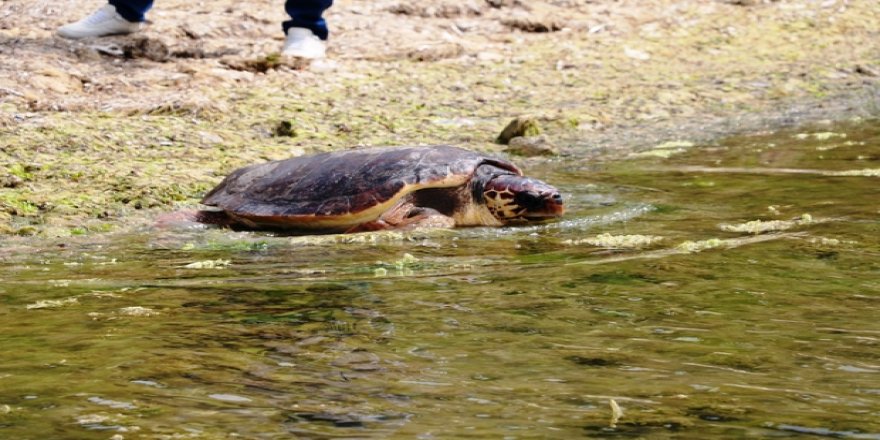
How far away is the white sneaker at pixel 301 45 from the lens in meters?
10.0

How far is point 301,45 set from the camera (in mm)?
10039

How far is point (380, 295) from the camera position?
3.81m

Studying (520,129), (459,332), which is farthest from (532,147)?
(459,332)

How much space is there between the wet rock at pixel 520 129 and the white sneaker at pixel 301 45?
217 cm

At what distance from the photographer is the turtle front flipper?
5.72 m

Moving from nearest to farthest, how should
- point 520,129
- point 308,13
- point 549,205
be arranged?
point 549,205
point 520,129
point 308,13

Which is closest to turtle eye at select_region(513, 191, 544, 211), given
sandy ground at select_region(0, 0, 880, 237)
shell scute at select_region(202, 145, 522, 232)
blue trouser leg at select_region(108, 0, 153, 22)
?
shell scute at select_region(202, 145, 522, 232)

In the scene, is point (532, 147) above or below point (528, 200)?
below

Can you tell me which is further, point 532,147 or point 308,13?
point 308,13

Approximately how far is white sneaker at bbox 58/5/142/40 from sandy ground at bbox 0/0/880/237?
114 millimetres

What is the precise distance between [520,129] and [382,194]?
295cm

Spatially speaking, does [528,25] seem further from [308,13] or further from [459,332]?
[459,332]

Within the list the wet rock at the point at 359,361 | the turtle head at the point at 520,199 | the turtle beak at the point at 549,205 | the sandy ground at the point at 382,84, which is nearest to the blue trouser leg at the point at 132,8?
the sandy ground at the point at 382,84

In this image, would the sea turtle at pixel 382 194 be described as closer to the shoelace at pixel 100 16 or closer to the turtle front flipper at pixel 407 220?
the turtle front flipper at pixel 407 220
